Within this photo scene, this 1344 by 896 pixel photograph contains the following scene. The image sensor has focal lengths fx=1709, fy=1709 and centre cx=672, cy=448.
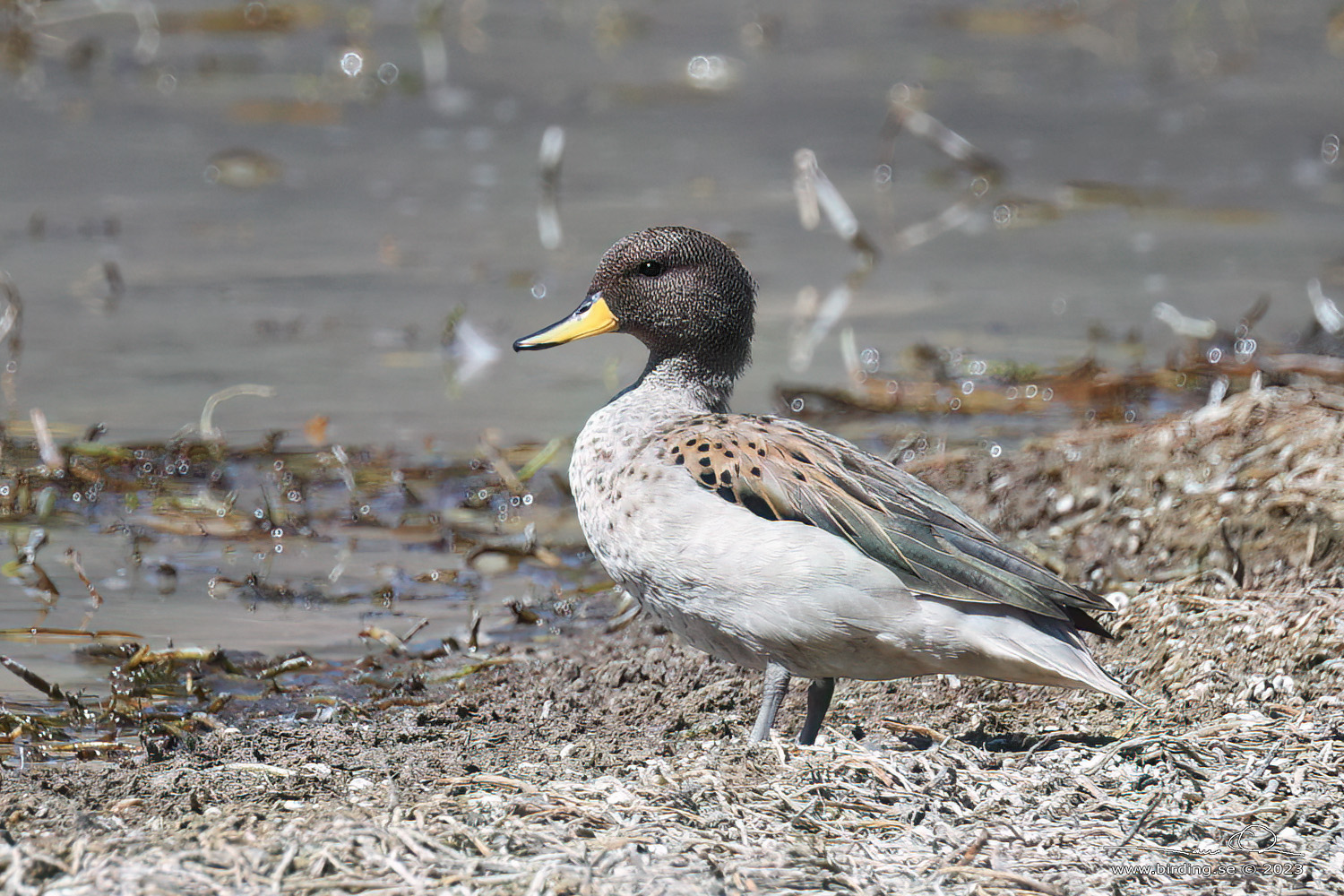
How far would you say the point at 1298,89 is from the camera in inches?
539

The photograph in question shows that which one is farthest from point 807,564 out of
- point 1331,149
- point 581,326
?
point 1331,149

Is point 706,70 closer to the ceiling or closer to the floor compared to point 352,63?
closer to the ceiling

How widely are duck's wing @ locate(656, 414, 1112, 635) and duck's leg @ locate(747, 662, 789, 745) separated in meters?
0.35

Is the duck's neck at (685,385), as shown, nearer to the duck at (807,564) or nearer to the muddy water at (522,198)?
the duck at (807,564)

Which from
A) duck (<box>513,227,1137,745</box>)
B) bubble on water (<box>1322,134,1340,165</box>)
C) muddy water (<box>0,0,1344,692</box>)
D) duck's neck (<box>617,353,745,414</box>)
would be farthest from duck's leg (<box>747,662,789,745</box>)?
bubble on water (<box>1322,134,1340,165</box>)

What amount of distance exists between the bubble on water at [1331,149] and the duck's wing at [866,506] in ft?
29.9

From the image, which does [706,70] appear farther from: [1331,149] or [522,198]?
[1331,149]

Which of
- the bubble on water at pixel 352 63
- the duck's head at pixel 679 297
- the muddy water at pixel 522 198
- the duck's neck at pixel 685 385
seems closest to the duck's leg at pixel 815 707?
the duck's neck at pixel 685 385

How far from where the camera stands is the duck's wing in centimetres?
360

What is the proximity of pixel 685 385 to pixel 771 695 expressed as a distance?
0.87 m

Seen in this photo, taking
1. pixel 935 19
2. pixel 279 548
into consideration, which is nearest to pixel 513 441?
pixel 279 548

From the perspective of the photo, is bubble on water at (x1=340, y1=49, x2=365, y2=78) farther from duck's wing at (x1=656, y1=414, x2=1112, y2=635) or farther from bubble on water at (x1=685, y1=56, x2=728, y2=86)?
duck's wing at (x1=656, y1=414, x2=1112, y2=635)

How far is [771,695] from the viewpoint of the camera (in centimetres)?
381

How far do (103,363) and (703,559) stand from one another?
435 cm
